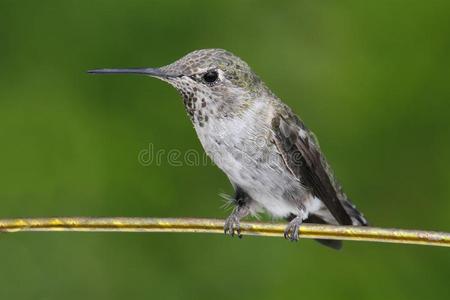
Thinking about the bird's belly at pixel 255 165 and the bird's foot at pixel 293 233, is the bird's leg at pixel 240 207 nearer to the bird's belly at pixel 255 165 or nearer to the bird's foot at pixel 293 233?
the bird's belly at pixel 255 165

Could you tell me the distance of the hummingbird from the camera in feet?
11.7

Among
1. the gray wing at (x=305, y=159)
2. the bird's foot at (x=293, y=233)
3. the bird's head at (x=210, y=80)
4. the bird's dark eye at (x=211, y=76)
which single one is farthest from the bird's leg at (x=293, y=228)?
the bird's dark eye at (x=211, y=76)

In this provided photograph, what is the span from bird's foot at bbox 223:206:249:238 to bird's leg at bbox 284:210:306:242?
0.85ft

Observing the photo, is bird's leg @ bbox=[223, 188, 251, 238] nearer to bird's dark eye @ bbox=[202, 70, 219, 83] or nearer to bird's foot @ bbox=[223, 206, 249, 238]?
bird's foot @ bbox=[223, 206, 249, 238]

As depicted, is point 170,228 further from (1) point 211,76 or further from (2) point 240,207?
(2) point 240,207

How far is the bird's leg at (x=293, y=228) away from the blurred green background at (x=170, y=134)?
0.71 feet

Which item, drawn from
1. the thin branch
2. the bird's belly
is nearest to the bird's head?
the bird's belly

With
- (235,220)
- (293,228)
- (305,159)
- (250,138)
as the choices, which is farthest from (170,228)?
(305,159)

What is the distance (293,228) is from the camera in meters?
3.49

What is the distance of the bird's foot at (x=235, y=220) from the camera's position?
3.78 metres

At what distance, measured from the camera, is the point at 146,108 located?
429 cm

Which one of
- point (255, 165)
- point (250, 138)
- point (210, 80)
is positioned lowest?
point (255, 165)

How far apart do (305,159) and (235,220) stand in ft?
1.63

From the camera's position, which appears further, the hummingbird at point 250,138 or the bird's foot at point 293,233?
the hummingbird at point 250,138
